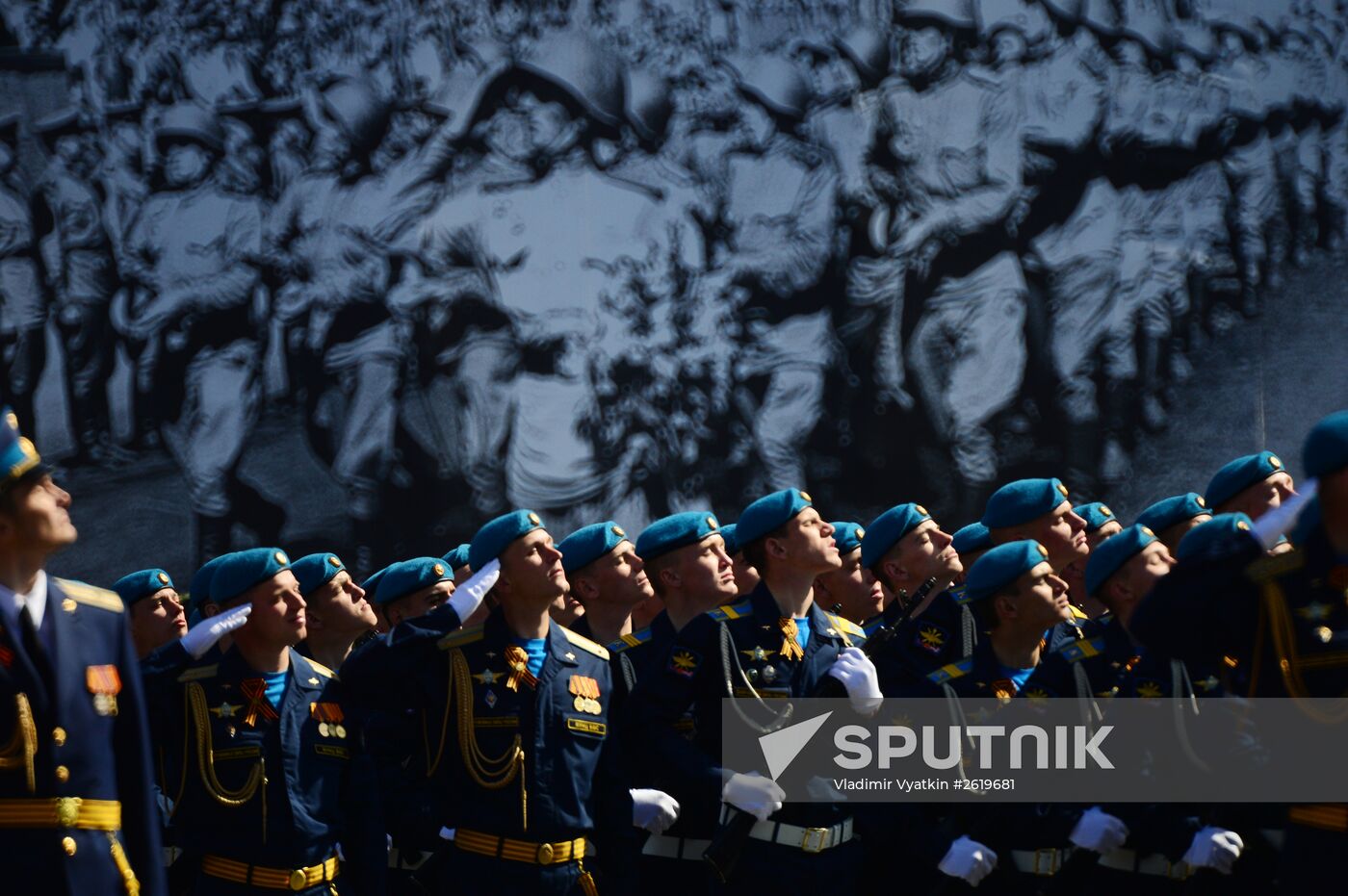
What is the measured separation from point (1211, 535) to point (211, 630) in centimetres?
309

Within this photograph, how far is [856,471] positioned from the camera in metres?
12.6

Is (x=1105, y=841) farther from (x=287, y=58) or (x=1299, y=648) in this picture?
(x=287, y=58)

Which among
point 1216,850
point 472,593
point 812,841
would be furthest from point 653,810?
point 1216,850

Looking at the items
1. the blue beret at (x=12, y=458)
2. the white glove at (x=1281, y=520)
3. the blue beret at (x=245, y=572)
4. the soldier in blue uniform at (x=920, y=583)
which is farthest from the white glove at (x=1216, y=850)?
the blue beret at (x=12, y=458)

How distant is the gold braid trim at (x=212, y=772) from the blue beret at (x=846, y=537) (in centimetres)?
313

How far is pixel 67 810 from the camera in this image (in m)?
3.59

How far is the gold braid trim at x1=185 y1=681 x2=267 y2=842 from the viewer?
17.2 feet

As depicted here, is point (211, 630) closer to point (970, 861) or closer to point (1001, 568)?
point (970, 861)

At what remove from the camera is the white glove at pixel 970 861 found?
5270 millimetres

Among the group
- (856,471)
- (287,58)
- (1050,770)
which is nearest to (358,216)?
(287,58)

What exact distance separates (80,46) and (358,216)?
2.44m

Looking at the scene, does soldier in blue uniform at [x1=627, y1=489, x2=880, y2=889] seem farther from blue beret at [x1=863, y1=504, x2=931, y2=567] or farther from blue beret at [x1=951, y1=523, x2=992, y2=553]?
blue beret at [x1=951, y1=523, x2=992, y2=553]

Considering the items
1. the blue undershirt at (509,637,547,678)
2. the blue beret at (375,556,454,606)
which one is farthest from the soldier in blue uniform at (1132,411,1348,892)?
the blue beret at (375,556,454,606)

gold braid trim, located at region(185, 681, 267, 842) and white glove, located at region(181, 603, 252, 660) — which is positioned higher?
white glove, located at region(181, 603, 252, 660)
